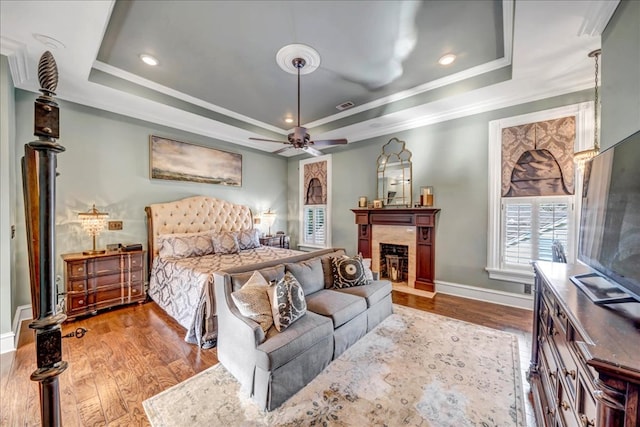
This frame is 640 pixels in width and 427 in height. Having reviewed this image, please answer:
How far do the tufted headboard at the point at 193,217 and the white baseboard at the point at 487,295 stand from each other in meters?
4.03

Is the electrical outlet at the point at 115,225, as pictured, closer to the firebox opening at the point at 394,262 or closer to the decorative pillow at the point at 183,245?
the decorative pillow at the point at 183,245

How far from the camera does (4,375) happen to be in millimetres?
2139

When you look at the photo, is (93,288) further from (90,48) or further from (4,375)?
(90,48)

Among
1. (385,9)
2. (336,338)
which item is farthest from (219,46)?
(336,338)

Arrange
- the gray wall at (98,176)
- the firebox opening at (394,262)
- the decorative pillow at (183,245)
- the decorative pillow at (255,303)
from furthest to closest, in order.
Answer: the firebox opening at (394,262)
the decorative pillow at (183,245)
the gray wall at (98,176)
the decorative pillow at (255,303)

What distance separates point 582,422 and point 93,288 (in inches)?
182

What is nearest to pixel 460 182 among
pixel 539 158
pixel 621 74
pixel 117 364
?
pixel 539 158

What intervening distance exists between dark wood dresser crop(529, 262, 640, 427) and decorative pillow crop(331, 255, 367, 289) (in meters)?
1.72

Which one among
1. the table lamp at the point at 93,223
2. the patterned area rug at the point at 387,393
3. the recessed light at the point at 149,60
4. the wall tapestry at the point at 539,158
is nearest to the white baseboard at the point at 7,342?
the table lamp at the point at 93,223

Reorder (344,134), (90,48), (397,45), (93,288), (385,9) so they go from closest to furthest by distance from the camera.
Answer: (385,9) → (90,48) → (397,45) → (93,288) → (344,134)

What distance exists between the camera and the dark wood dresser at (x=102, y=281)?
3.16 meters

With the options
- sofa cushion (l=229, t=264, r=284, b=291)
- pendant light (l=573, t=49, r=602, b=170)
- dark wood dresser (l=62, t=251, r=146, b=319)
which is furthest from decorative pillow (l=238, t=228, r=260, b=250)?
pendant light (l=573, t=49, r=602, b=170)

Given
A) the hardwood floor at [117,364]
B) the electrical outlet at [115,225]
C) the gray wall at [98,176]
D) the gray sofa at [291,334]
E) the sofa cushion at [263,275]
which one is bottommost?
the hardwood floor at [117,364]

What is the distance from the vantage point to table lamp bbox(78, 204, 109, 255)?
11.0 feet
